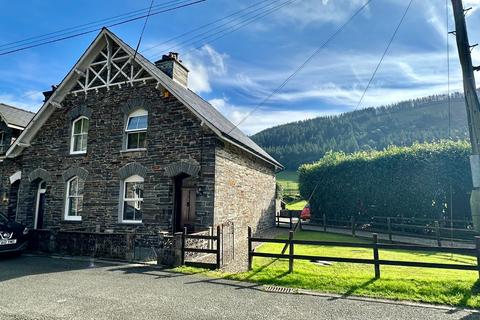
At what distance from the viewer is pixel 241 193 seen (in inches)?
569

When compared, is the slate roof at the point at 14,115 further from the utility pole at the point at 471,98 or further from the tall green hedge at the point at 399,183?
the utility pole at the point at 471,98

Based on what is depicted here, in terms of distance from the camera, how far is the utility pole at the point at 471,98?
7.39 meters

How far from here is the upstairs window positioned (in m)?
13.2

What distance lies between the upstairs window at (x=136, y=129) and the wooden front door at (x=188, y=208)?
9.46 feet

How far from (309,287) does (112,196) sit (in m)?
9.53

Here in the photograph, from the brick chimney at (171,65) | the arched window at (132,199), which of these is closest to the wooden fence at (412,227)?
the arched window at (132,199)

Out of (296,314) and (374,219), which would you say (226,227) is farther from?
(374,219)

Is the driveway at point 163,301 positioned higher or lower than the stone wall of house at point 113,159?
lower

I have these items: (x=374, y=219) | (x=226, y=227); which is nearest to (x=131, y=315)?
(x=226, y=227)

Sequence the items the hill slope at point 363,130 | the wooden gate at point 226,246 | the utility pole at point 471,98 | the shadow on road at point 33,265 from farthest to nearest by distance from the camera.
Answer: the hill slope at point 363,130
the wooden gate at point 226,246
the shadow on road at point 33,265
the utility pole at point 471,98

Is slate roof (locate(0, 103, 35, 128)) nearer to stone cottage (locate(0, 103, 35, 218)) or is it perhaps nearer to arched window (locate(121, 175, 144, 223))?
stone cottage (locate(0, 103, 35, 218))

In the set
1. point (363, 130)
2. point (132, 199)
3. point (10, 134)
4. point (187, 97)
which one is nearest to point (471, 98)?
point (187, 97)

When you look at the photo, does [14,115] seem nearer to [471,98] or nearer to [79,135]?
[79,135]

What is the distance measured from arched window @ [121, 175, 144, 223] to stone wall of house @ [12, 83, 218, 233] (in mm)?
312
